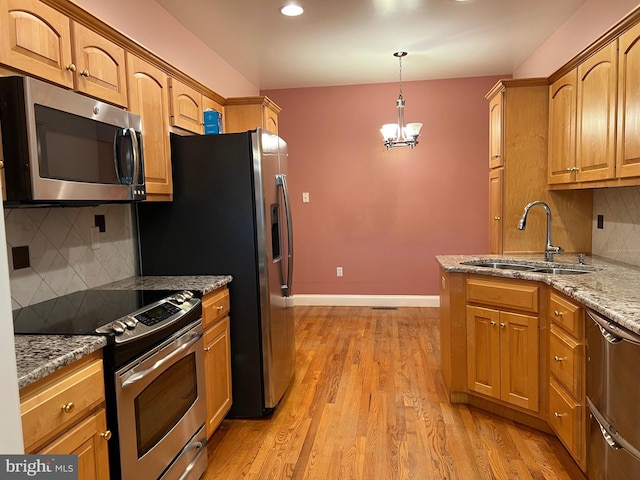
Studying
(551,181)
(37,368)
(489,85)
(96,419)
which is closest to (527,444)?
(551,181)

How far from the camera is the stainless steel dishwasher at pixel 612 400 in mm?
1573

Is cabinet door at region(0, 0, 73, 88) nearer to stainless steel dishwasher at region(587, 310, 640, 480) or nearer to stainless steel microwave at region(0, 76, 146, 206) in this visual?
stainless steel microwave at region(0, 76, 146, 206)

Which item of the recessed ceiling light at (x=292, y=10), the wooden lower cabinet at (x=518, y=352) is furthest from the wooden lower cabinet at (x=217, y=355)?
the recessed ceiling light at (x=292, y=10)

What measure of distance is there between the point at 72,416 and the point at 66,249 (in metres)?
1.14

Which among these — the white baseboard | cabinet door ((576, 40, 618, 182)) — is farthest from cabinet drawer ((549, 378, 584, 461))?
the white baseboard

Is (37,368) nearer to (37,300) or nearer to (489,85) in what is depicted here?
Answer: (37,300)

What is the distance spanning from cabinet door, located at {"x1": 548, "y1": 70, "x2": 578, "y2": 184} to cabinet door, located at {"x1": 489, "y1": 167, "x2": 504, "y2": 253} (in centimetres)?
34

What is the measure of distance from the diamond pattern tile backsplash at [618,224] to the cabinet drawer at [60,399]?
2871 millimetres

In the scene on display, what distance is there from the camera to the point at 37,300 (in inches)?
80.7

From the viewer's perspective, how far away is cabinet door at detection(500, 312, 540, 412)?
250cm

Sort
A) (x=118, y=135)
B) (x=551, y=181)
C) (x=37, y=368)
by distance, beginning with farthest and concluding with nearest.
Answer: (x=551, y=181) → (x=118, y=135) → (x=37, y=368)

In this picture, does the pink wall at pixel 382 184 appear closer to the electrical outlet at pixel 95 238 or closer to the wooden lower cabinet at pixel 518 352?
the wooden lower cabinet at pixel 518 352

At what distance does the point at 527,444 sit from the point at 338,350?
186 centimetres

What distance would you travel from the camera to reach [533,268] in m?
2.94
